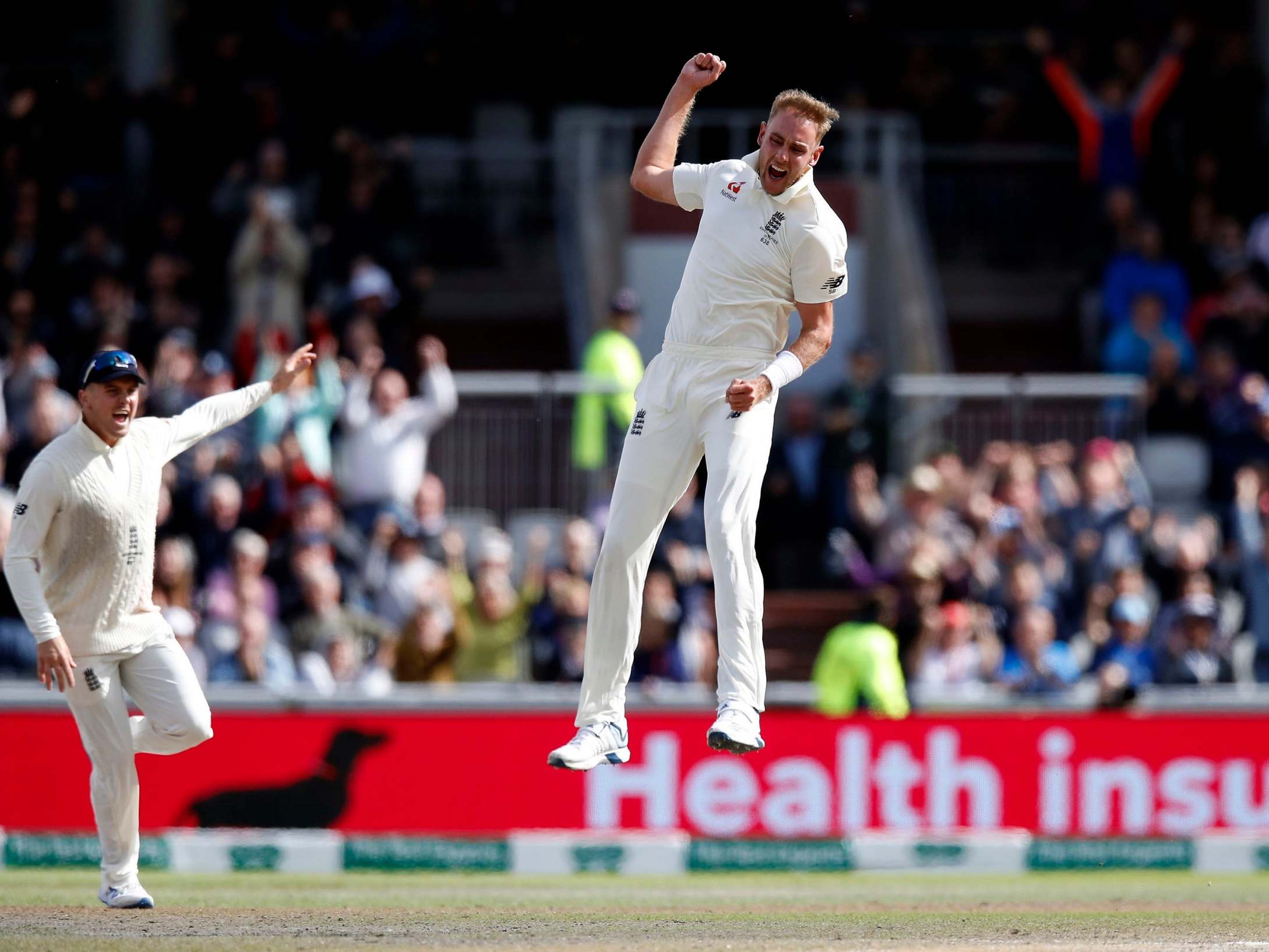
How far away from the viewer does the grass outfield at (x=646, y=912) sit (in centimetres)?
987

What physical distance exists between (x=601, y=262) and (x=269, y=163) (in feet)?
9.41

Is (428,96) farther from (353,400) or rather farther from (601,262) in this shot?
(353,400)

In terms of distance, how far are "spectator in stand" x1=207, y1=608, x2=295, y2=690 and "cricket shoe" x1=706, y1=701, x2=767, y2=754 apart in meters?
5.97

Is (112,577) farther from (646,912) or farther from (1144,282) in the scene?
(1144,282)

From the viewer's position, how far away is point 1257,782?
48.7 feet

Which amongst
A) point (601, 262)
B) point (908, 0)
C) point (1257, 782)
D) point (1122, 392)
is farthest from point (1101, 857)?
point (908, 0)

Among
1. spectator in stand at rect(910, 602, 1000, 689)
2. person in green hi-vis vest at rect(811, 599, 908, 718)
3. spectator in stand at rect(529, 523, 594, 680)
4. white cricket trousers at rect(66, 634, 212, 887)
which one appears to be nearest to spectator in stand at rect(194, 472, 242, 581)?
spectator in stand at rect(529, 523, 594, 680)

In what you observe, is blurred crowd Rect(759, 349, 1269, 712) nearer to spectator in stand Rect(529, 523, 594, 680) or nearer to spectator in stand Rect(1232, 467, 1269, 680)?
spectator in stand Rect(1232, 467, 1269, 680)

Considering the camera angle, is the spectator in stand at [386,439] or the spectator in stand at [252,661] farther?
the spectator in stand at [386,439]

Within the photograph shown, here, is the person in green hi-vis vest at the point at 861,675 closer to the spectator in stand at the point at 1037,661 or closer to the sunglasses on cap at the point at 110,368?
the spectator in stand at the point at 1037,661

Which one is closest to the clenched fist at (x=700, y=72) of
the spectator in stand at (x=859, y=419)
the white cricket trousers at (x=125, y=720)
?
the white cricket trousers at (x=125, y=720)

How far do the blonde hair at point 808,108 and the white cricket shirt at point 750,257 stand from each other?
0.24 m

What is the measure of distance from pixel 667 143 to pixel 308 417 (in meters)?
7.02

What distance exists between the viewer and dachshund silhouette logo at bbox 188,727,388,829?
14820mm
